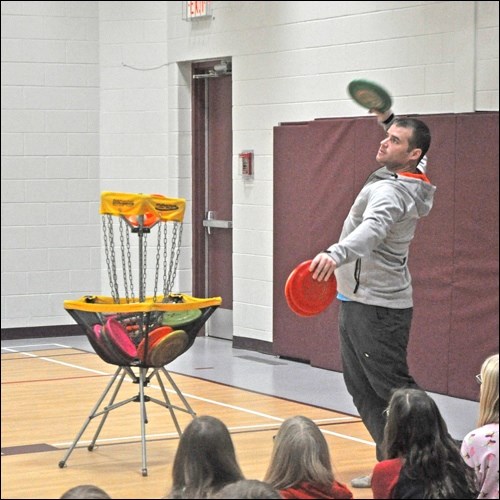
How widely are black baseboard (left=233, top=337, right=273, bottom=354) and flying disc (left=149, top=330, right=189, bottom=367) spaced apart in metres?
3.80

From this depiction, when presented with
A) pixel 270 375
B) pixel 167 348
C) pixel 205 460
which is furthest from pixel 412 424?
pixel 270 375

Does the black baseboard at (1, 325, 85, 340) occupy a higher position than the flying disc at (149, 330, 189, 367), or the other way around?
the flying disc at (149, 330, 189, 367)

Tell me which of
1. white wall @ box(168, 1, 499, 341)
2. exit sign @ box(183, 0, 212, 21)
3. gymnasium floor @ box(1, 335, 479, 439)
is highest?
exit sign @ box(183, 0, 212, 21)

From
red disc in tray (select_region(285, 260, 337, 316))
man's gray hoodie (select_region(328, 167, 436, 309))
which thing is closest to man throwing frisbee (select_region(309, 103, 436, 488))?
man's gray hoodie (select_region(328, 167, 436, 309))

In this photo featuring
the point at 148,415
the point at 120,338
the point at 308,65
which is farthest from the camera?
the point at 308,65

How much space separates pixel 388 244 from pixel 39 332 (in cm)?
625

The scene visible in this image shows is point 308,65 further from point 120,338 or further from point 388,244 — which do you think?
point 388,244

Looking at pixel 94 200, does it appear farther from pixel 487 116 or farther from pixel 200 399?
pixel 487 116

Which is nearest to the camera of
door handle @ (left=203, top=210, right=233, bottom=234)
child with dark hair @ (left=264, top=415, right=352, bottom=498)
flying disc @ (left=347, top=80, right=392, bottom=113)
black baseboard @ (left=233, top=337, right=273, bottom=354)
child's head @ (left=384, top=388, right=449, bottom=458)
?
child with dark hair @ (left=264, top=415, right=352, bottom=498)

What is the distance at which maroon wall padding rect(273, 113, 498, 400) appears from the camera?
707 cm

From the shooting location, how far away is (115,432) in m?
6.31

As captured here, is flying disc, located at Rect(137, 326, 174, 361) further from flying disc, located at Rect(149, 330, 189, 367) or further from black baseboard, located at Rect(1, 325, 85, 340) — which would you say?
black baseboard, located at Rect(1, 325, 85, 340)

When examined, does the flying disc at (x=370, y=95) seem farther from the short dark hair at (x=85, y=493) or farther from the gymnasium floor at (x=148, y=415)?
the short dark hair at (x=85, y=493)

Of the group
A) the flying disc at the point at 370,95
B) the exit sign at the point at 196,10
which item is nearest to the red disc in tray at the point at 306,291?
the flying disc at the point at 370,95
